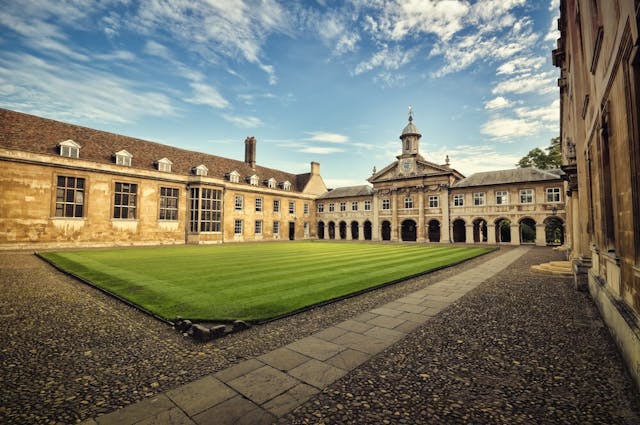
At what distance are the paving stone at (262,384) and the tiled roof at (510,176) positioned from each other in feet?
114

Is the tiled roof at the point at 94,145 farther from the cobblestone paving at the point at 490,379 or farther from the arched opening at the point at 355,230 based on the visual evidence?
the cobblestone paving at the point at 490,379

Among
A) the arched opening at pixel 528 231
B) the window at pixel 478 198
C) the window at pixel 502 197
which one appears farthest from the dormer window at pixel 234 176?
the arched opening at pixel 528 231

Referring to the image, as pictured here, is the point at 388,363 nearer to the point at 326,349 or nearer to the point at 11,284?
the point at 326,349

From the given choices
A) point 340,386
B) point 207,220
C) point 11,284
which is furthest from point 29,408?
point 207,220

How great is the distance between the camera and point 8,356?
13.9ft

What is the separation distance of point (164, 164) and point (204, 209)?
6.20 m

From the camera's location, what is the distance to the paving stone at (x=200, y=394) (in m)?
3.08

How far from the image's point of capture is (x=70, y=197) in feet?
80.8

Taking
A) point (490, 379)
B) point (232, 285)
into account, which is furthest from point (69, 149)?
point (490, 379)

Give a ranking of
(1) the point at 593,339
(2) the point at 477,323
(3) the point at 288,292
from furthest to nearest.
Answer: (3) the point at 288,292, (2) the point at 477,323, (1) the point at 593,339

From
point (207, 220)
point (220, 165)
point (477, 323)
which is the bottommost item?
point (477, 323)

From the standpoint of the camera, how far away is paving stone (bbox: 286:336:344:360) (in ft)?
14.4

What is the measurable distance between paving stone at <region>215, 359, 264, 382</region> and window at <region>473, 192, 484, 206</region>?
3540cm

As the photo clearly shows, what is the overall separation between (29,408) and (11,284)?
918 cm
